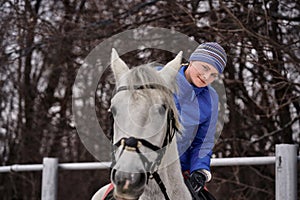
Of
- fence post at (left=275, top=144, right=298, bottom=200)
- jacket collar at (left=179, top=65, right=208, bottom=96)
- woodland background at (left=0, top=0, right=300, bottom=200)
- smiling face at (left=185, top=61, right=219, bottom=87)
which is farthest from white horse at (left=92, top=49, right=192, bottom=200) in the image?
woodland background at (left=0, top=0, right=300, bottom=200)

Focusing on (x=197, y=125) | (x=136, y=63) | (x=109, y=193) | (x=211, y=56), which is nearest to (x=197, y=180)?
(x=197, y=125)

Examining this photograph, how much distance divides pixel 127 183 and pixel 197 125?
792 millimetres

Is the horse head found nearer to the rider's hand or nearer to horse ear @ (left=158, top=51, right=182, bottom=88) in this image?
horse ear @ (left=158, top=51, right=182, bottom=88)

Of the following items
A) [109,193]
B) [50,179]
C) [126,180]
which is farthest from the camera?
[50,179]

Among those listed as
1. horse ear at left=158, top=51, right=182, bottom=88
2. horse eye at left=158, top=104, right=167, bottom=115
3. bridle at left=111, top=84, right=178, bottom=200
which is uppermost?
horse ear at left=158, top=51, right=182, bottom=88

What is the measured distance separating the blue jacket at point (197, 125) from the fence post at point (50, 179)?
1.97m

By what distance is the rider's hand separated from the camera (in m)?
2.68

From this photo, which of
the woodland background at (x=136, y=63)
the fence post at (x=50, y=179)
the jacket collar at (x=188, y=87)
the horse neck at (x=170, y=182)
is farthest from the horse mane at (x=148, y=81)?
the woodland background at (x=136, y=63)

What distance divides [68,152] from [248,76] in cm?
460

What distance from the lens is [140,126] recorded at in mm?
2092

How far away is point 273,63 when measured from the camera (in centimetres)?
542

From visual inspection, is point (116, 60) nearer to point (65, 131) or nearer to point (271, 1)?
point (271, 1)

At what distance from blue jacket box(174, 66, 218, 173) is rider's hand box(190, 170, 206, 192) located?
0.06m

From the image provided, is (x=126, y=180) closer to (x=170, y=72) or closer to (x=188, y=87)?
(x=170, y=72)
